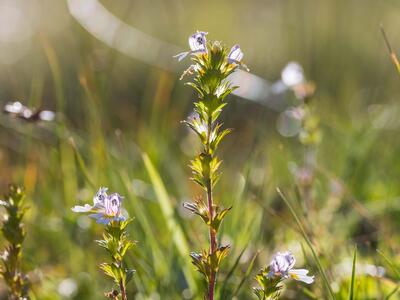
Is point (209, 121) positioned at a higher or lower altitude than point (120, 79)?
lower

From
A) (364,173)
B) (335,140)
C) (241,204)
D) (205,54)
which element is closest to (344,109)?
(335,140)

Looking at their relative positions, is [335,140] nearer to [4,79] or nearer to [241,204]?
[241,204]

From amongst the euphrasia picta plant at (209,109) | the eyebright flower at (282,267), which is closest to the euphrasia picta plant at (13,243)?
the euphrasia picta plant at (209,109)

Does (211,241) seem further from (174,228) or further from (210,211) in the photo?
(174,228)

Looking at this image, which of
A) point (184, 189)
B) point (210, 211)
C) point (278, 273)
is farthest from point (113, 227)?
point (184, 189)

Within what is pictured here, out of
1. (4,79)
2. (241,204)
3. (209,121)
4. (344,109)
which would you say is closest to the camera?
(209,121)

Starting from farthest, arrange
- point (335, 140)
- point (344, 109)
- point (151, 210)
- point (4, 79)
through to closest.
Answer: point (4, 79) → point (344, 109) → point (335, 140) → point (151, 210)

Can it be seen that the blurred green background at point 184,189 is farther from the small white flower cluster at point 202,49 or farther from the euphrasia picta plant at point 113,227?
the small white flower cluster at point 202,49

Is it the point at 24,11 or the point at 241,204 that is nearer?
the point at 241,204

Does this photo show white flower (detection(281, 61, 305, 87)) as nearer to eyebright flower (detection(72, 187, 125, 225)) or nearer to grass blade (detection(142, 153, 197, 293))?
grass blade (detection(142, 153, 197, 293))
